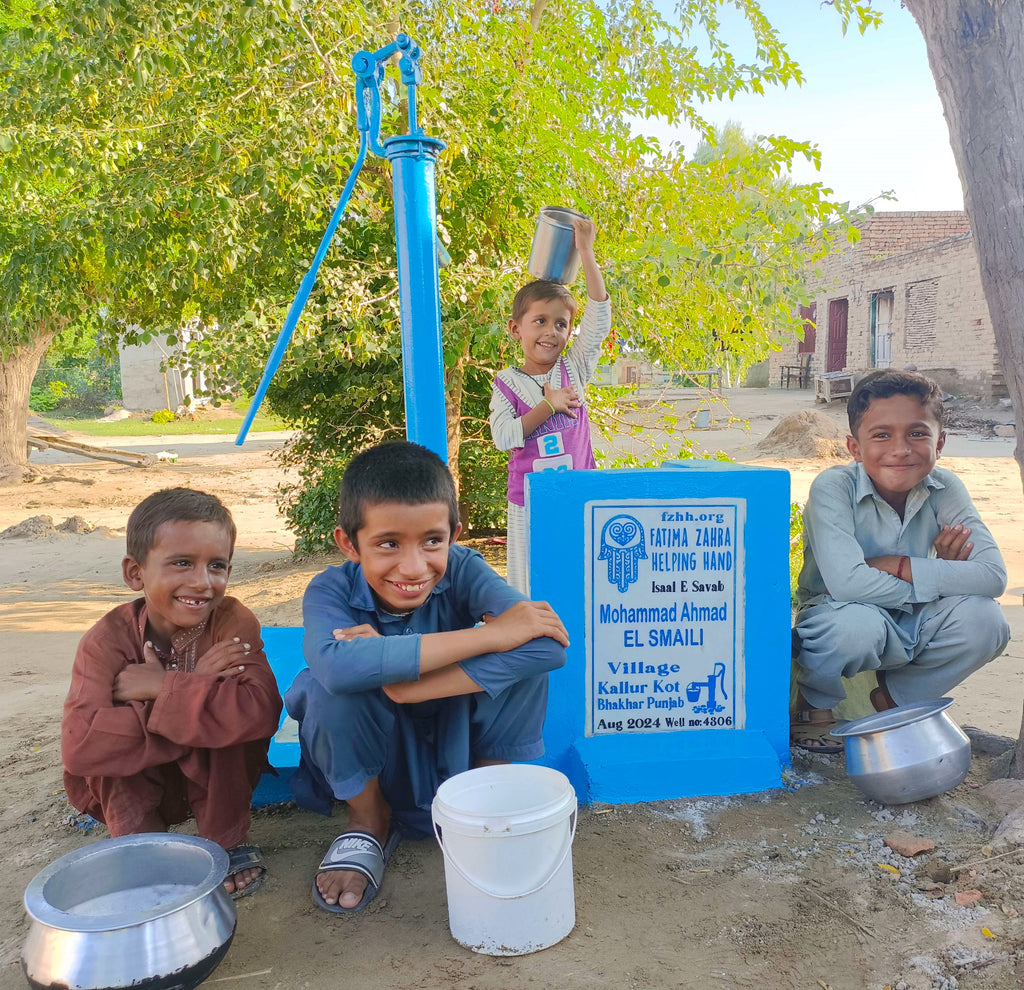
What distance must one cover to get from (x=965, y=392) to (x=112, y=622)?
18.8 meters

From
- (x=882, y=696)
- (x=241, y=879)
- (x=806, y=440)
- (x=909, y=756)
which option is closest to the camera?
(x=241, y=879)

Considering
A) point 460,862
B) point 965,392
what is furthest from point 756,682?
point 965,392

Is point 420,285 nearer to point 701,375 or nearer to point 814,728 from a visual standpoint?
point 814,728

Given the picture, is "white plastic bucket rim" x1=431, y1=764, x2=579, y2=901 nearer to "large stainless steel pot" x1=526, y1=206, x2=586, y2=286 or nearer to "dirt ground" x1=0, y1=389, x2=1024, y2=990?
"dirt ground" x1=0, y1=389, x2=1024, y2=990

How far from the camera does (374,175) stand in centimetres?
547

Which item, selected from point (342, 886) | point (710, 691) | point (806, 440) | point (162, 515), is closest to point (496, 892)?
point (342, 886)

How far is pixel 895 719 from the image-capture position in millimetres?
2332

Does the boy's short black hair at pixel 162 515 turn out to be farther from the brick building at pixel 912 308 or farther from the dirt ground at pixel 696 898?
the brick building at pixel 912 308

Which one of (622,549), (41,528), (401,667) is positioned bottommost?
(41,528)

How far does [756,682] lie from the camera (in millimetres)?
2580

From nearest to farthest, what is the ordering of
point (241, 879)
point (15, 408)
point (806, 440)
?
point (241, 879)
point (15, 408)
point (806, 440)

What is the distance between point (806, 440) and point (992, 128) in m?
12.4

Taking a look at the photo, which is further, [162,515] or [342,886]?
[162,515]

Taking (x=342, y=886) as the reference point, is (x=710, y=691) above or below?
above
